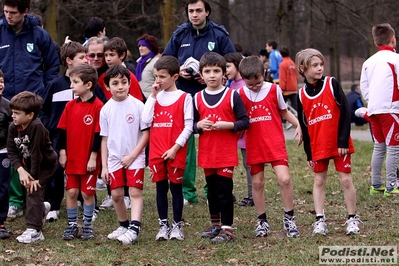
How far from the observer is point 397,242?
606 centimetres

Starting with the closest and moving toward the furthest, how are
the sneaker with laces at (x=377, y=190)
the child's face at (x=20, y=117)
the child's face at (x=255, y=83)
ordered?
the child's face at (x=255, y=83) → the child's face at (x=20, y=117) → the sneaker with laces at (x=377, y=190)

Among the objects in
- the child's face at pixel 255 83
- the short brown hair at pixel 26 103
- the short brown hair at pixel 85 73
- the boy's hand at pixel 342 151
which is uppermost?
the short brown hair at pixel 85 73

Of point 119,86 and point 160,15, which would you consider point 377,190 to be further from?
point 160,15

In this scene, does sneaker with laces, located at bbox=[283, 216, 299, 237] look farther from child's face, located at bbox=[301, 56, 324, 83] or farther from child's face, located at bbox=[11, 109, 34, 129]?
child's face, located at bbox=[11, 109, 34, 129]

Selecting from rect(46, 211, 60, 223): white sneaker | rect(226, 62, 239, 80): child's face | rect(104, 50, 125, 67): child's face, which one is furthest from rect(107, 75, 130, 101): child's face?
rect(46, 211, 60, 223): white sneaker

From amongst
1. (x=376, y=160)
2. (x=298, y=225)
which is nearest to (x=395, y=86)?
(x=376, y=160)

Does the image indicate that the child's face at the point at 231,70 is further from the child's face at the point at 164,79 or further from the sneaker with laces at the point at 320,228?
the sneaker with laces at the point at 320,228

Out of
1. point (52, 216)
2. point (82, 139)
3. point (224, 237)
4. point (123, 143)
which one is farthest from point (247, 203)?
point (82, 139)

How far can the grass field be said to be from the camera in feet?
19.0

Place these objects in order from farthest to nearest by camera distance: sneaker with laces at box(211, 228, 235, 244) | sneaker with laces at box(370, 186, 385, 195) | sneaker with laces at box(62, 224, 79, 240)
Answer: sneaker with laces at box(370, 186, 385, 195)
sneaker with laces at box(62, 224, 79, 240)
sneaker with laces at box(211, 228, 235, 244)

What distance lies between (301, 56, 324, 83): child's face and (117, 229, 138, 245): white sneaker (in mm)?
2247

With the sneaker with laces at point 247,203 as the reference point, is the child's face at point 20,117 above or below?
above

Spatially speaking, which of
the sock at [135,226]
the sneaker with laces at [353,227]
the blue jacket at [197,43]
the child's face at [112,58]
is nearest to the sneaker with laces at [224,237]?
the sock at [135,226]

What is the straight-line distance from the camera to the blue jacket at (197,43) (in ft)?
26.0
